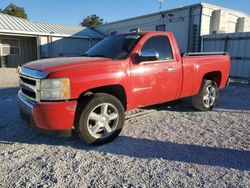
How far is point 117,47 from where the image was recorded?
4.93m

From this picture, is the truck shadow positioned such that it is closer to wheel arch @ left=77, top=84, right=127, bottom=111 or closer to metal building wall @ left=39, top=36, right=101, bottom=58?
wheel arch @ left=77, top=84, right=127, bottom=111

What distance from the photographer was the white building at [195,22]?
15828 mm

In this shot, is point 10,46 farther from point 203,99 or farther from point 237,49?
point 203,99

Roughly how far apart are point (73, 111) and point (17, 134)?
1.64 meters

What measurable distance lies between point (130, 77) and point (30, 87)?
1.68 metres

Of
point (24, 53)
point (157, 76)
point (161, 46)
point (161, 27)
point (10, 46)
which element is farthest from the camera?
point (24, 53)

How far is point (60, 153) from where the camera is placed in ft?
12.8

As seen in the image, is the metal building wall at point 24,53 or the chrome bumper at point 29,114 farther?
the metal building wall at point 24,53

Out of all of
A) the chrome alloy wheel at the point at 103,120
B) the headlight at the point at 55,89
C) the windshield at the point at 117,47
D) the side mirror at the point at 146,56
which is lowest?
the chrome alloy wheel at the point at 103,120

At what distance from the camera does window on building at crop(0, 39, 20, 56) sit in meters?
21.1

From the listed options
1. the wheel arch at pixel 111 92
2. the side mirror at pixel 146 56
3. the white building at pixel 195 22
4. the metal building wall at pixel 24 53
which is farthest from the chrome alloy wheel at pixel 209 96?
the metal building wall at pixel 24 53

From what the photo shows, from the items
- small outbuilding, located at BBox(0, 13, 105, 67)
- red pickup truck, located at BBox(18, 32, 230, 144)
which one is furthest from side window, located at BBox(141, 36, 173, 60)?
small outbuilding, located at BBox(0, 13, 105, 67)

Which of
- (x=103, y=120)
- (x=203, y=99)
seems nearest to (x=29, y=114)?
(x=103, y=120)

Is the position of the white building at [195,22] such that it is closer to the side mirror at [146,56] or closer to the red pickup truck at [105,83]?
the red pickup truck at [105,83]
